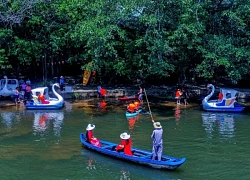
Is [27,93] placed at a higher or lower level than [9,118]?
higher

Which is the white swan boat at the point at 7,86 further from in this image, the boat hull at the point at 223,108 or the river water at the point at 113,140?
the boat hull at the point at 223,108

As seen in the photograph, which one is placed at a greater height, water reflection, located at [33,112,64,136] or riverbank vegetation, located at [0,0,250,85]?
riverbank vegetation, located at [0,0,250,85]

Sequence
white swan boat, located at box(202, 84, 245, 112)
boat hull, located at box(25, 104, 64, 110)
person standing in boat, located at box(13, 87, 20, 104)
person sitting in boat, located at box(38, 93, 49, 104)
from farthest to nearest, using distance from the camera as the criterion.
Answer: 1. person standing in boat, located at box(13, 87, 20, 104)
2. person sitting in boat, located at box(38, 93, 49, 104)
3. boat hull, located at box(25, 104, 64, 110)
4. white swan boat, located at box(202, 84, 245, 112)

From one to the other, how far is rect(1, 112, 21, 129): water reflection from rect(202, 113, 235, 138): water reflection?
11488 mm

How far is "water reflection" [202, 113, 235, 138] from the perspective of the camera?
2134cm

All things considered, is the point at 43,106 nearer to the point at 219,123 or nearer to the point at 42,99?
the point at 42,99

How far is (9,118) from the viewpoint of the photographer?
25.0 m

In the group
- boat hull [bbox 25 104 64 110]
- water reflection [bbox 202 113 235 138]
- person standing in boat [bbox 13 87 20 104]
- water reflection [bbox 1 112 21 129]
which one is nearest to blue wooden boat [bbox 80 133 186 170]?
water reflection [bbox 202 113 235 138]

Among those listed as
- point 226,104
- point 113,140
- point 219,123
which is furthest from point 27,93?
point 219,123

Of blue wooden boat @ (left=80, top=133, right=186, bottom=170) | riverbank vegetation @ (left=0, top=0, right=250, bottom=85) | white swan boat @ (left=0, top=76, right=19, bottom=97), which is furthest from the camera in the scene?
white swan boat @ (left=0, top=76, right=19, bottom=97)

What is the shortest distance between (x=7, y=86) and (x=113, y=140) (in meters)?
16.3

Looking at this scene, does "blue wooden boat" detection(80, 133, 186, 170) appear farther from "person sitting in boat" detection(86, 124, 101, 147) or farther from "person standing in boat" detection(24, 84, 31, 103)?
"person standing in boat" detection(24, 84, 31, 103)

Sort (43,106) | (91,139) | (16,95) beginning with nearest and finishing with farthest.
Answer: (91,139)
(43,106)
(16,95)

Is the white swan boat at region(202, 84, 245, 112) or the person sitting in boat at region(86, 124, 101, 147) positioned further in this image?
the white swan boat at region(202, 84, 245, 112)
